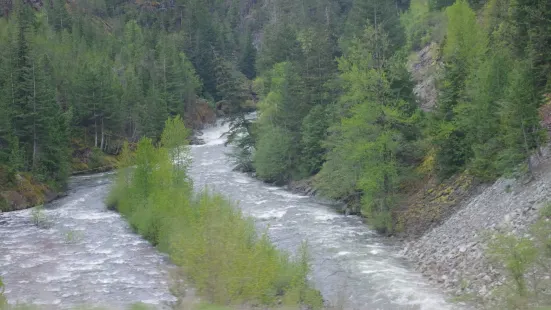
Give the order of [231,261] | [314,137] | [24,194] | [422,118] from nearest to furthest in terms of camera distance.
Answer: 1. [231,261]
2. [422,118]
3. [24,194]
4. [314,137]

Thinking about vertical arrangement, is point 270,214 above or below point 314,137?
below

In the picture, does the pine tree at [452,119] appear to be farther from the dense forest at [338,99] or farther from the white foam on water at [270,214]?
the white foam on water at [270,214]

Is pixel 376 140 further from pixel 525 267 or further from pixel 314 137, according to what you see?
pixel 314 137

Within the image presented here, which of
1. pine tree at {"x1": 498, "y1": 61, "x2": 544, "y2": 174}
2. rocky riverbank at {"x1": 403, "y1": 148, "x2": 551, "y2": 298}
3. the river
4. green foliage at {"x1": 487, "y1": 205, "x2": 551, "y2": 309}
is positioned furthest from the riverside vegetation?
the river

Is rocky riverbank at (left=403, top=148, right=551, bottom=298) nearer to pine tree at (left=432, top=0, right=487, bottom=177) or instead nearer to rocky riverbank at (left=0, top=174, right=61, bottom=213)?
A: pine tree at (left=432, top=0, right=487, bottom=177)

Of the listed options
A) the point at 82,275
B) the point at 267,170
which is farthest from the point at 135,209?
the point at 267,170

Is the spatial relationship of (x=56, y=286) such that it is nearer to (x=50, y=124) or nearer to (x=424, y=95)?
(x=50, y=124)

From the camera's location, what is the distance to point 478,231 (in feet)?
69.8

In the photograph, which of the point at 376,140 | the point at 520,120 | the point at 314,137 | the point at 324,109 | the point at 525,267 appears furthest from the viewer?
the point at 324,109

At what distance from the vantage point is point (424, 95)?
139 ft

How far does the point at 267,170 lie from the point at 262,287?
99.9 feet

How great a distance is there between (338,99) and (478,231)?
22.9 meters

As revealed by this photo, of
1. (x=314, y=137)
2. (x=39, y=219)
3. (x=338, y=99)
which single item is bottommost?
(x=39, y=219)

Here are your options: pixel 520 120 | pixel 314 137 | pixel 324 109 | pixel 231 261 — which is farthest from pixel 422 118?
pixel 231 261
